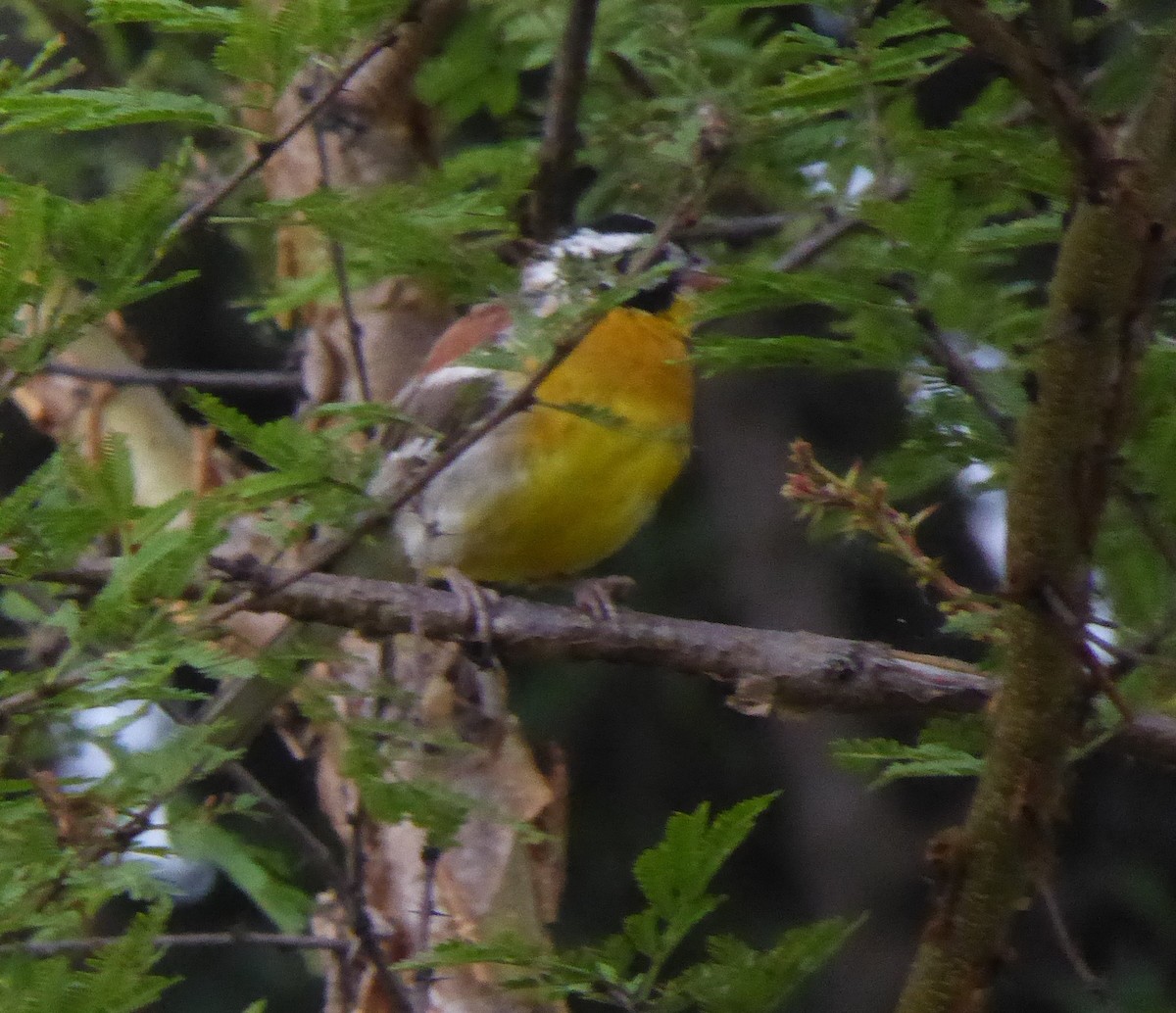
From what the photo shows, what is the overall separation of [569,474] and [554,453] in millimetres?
46

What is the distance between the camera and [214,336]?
15.0ft

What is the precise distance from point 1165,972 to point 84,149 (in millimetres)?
3308

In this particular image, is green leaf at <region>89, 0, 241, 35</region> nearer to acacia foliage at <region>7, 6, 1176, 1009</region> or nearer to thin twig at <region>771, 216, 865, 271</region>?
acacia foliage at <region>7, 6, 1176, 1009</region>

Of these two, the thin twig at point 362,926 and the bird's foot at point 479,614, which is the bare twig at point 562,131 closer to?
the bird's foot at point 479,614

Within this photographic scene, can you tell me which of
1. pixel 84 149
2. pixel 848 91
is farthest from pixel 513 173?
pixel 84 149

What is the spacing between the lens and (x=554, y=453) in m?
2.74

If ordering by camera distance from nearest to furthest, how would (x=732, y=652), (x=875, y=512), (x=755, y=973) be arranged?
(x=755, y=973)
(x=875, y=512)
(x=732, y=652)

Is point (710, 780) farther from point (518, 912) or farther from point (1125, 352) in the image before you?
point (1125, 352)

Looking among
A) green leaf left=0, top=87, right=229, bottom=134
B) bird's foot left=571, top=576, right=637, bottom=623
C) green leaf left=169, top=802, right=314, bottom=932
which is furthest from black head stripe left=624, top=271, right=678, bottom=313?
green leaf left=0, top=87, right=229, bottom=134

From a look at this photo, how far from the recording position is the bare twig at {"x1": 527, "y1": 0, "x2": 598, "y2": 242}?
98.3 inches

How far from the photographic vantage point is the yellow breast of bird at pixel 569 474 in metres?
2.74

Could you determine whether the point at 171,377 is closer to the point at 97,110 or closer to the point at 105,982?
the point at 97,110

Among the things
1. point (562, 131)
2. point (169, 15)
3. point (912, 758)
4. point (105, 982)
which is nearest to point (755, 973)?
point (912, 758)

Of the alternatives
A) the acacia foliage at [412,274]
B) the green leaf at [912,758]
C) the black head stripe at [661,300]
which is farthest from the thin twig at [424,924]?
the black head stripe at [661,300]
